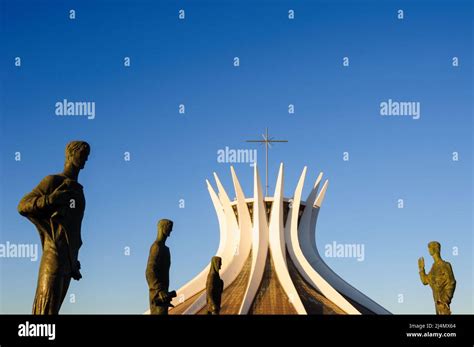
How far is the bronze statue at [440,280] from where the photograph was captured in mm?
13523

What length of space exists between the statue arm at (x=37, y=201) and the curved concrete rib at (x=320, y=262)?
28799 millimetres

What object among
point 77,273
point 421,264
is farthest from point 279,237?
point 77,273

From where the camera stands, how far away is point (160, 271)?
10.6 m

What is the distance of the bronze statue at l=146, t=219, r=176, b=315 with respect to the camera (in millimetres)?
10594

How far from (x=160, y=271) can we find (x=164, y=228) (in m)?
0.71

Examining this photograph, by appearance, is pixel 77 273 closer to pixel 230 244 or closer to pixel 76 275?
pixel 76 275

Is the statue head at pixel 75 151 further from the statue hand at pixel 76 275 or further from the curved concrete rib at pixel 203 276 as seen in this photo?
the curved concrete rib at pixel 203 276

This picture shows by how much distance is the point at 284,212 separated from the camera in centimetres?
3772

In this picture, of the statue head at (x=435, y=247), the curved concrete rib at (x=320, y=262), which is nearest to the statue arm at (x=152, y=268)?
the statue head at (x=435, y=247)

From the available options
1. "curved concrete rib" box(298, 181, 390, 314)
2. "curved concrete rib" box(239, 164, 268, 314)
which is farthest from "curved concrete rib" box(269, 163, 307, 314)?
"curved concrete rib" box(298, 181, 390, 314)

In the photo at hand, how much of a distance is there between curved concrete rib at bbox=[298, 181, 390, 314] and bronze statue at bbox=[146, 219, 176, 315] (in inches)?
996
